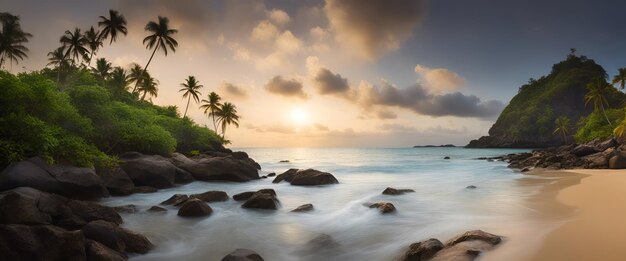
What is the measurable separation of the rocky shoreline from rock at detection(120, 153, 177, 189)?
48 millimetres

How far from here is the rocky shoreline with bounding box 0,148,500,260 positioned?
575 cm

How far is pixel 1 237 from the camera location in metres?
5.45

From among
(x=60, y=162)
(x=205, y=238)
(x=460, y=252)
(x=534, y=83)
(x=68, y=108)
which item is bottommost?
(x=205, y=238)

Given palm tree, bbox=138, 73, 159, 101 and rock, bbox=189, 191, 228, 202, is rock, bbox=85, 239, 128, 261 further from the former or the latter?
palm tree, bbox=138, 73, 159, 101

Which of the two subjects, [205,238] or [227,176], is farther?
A: [227,176]

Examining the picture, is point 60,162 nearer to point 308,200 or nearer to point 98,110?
point 98,110

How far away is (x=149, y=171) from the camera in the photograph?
17641 millimetres

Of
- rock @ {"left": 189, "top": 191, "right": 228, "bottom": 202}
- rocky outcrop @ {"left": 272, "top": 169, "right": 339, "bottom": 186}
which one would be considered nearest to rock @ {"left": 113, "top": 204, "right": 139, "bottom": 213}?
rock @ {"left": 189, "top": 191, "right": 228, "bottom": 202}

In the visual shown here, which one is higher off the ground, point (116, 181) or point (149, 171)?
point (149, 171)

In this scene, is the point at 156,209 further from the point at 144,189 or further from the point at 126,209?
the point at 144,189

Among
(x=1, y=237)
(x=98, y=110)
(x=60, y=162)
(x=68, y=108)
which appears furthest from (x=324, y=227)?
(x=98, y=110)

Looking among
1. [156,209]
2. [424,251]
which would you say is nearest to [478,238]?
[424,251]

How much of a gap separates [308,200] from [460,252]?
10168 millimetres

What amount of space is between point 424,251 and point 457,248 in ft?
2.08
